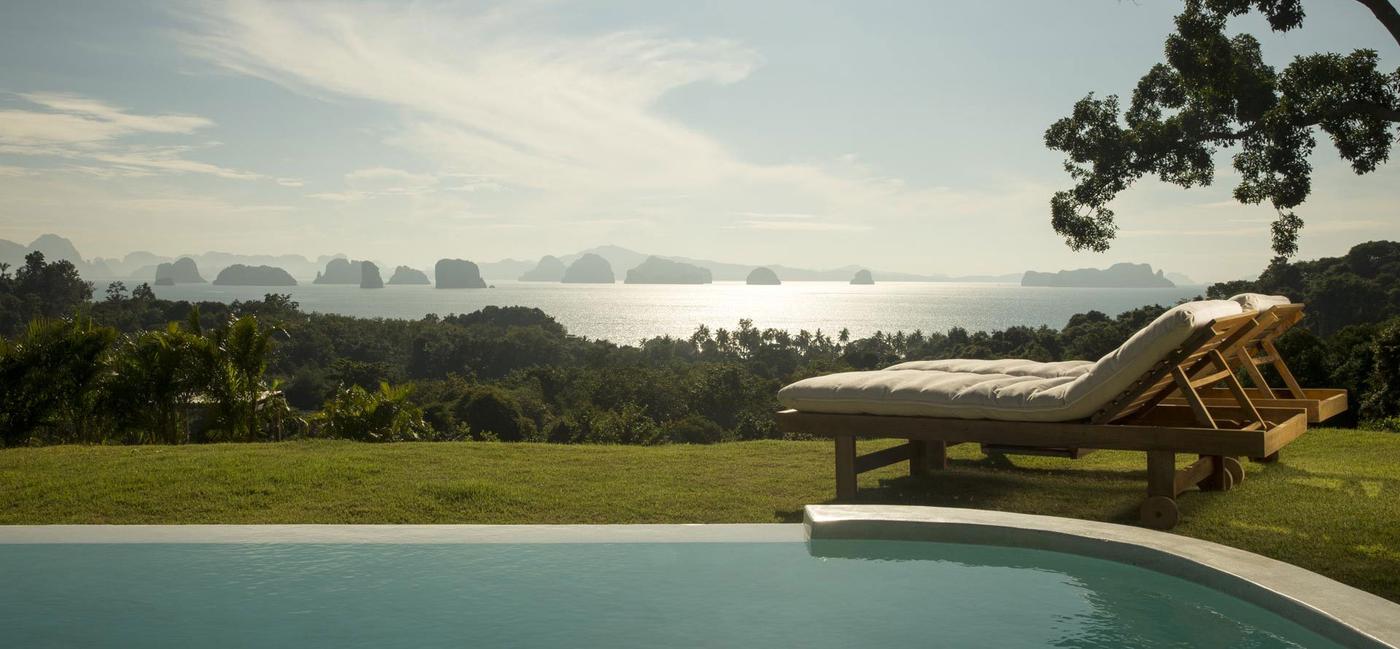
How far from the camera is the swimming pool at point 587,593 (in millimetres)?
3244

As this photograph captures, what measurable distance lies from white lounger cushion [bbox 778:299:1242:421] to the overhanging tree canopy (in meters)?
5.58

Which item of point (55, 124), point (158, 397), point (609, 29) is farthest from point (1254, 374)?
point (55, 124)

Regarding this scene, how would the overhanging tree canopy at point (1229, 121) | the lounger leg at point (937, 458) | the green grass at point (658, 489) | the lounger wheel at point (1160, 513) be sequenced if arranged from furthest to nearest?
the overhanging tree canopy at point (1229, 121)
the lounger leg at point (937, 458)
the green grass at point (658, 489)
the lounger wheel at point (1160, 513)

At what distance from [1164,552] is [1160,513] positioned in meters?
1.10

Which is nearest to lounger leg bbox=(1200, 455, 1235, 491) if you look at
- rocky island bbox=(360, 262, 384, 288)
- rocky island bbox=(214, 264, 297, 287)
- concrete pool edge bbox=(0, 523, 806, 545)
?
concrete pool edge bbox=(0, 523, 806, 545)

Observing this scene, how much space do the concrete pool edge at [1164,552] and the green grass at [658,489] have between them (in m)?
0.70

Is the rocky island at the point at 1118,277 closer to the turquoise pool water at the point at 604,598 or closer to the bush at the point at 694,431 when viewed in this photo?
the bush at the point at 694,431

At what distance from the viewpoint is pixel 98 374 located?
9.59 m

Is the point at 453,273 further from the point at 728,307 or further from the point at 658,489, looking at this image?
the point at 658,489

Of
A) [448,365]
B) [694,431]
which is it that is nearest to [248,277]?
[448,365]

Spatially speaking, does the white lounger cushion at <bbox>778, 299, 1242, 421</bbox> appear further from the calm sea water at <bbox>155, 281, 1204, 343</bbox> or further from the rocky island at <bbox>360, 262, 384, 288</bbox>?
the rocky island at <bbox>360, 262, 384, 288</bbox>

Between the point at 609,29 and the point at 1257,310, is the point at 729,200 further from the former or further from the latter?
the point at 1257,310

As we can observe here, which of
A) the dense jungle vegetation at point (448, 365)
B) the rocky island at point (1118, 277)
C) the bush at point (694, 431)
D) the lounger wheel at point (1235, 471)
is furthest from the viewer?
the rocky island at point (1118, 277)

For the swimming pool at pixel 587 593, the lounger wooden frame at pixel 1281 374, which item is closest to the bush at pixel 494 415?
the lounger wooden frame at pixel 1281 374
